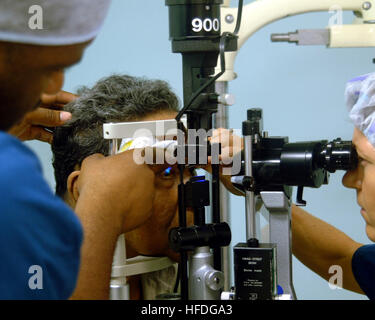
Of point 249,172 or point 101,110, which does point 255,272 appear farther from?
point 101,110

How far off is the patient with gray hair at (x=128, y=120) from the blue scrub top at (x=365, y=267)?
17.7 inches

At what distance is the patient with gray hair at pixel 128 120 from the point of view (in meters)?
1.49

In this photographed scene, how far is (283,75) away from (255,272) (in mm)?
1304

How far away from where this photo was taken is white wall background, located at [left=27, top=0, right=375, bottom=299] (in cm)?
229

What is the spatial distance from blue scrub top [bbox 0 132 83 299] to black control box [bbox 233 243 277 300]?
47cm

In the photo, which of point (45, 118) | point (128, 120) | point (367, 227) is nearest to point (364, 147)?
point (367, 227)

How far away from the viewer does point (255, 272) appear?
113 cm

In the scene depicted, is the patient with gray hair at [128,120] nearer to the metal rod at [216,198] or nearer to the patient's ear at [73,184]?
the patient's ear at [73,184]

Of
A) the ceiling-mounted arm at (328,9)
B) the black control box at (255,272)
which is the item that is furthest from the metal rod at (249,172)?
the ceiling-mounted arm at (328,9)

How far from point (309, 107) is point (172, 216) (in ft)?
3.20

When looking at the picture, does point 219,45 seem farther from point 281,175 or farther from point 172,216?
point 172,216

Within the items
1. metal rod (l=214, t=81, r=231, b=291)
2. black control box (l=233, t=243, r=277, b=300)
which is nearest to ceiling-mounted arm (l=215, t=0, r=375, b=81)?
metal rod (l=214, t=81, r=231, b=291)
